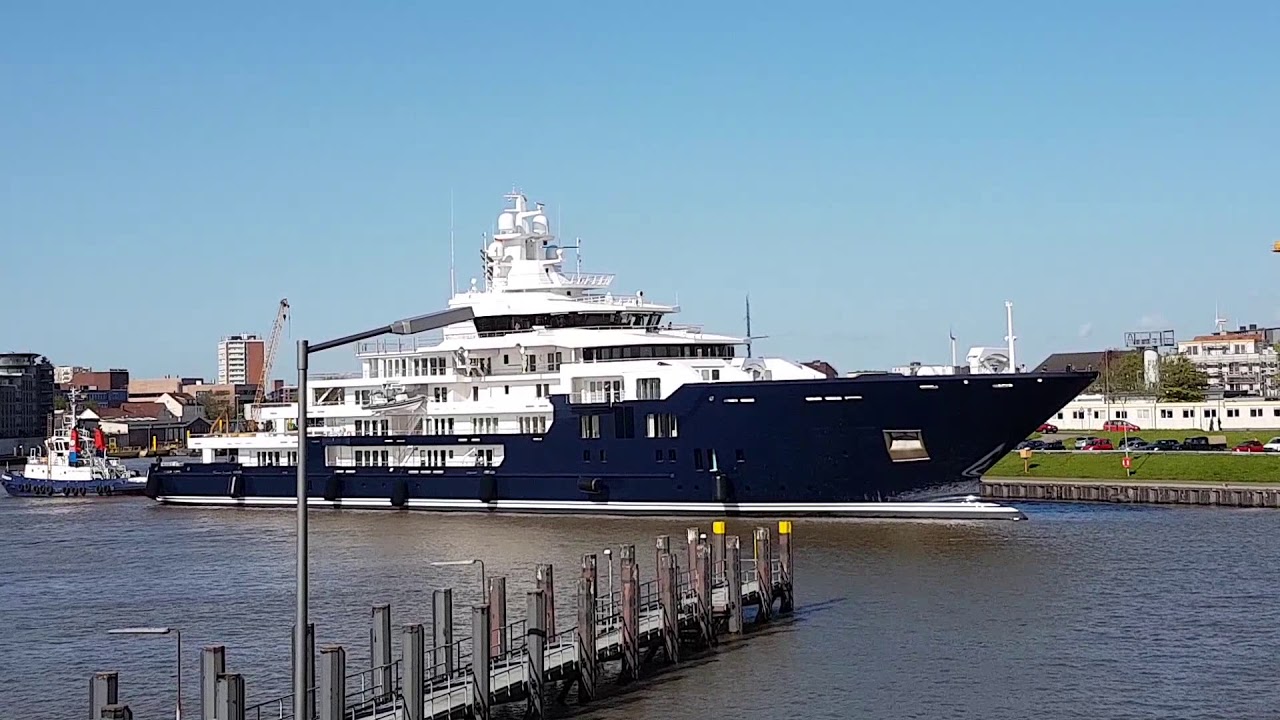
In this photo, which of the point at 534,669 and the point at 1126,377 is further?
the point at 1126,377

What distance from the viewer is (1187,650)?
27234 mm

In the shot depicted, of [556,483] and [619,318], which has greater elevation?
[619,318]

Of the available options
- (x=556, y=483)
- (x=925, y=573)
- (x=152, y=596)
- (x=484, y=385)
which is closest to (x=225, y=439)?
(x=484, y=385)

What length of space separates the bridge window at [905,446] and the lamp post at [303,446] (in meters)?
31.1

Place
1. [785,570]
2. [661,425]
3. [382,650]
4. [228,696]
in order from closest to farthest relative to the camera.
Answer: [228,696] → [382,650] → [785,570] → [661,425]

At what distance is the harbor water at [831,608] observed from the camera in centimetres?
2464

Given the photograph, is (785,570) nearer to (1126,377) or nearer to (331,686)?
(331,686)

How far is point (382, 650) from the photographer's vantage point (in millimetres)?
20828

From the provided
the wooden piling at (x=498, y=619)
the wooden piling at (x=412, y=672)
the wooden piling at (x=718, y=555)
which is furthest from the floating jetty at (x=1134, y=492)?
the wooden piling at (x=412, y=672)

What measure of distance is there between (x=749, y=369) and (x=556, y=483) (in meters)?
7.55

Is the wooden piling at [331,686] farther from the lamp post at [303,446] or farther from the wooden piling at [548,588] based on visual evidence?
the wooden piling at [548,588]

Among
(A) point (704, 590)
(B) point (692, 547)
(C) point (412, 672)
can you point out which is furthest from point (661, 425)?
(C) point (412, 672)

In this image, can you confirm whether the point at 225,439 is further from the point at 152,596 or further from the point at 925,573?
the point at 925,573

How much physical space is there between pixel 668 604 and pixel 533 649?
435cm
